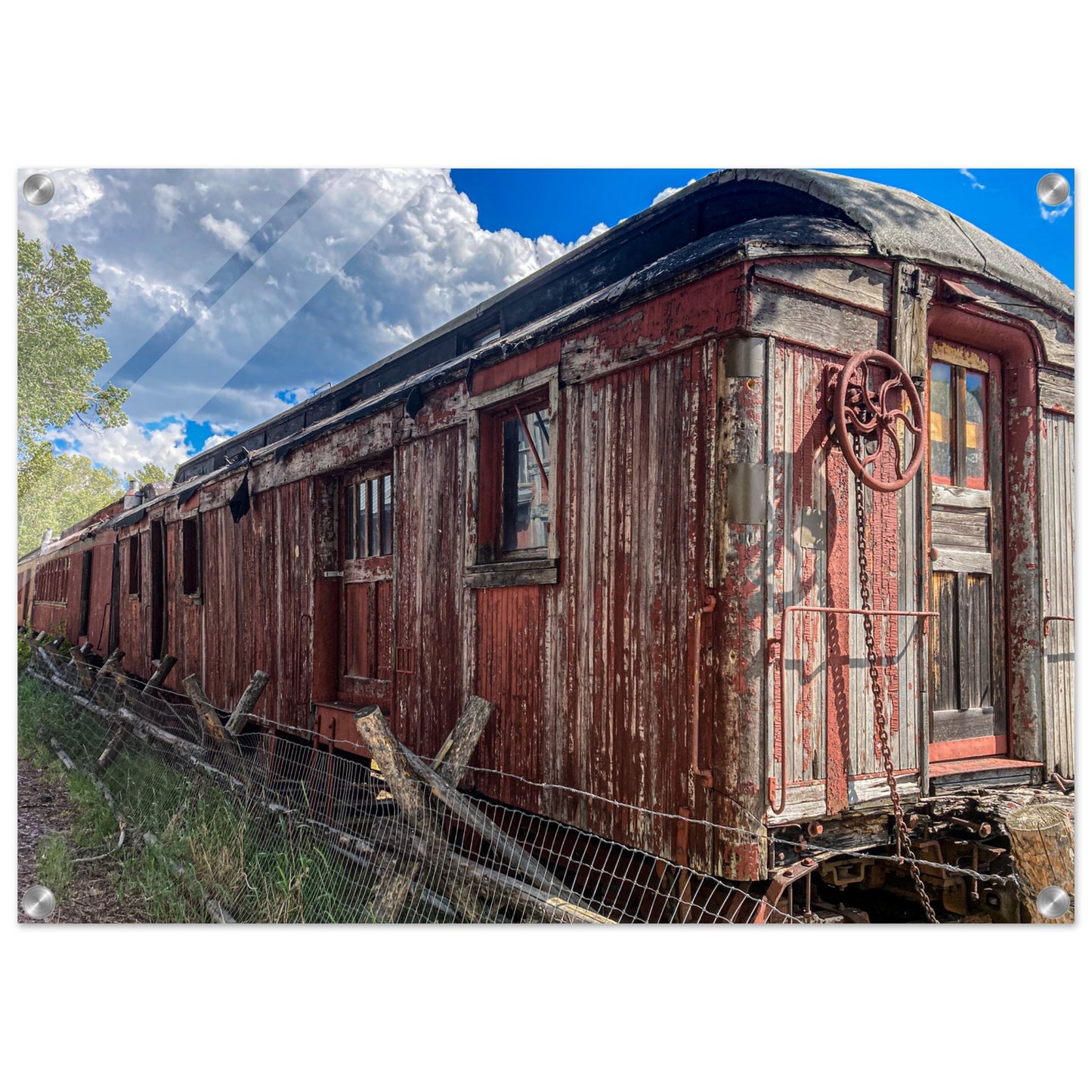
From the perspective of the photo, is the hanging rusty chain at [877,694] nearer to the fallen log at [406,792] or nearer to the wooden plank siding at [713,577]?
the wooden plank siding at [713,577]

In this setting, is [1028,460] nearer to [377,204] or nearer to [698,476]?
[698,476]

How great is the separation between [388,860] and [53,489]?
8.38ft

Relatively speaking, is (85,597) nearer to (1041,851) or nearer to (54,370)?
(54,370)

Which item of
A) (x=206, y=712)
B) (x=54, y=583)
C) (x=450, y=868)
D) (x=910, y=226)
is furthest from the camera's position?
(x=54, y=583)

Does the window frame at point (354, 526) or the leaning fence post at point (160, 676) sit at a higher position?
the window frame at point (354, 526)

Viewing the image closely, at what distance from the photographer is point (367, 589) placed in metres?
6.46

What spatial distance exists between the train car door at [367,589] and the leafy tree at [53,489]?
6.29 ft

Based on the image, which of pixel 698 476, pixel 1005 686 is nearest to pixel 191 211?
pixel 698 476

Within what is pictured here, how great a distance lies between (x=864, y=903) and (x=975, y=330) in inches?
112

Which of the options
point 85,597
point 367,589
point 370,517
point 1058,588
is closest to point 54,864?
point 367,589

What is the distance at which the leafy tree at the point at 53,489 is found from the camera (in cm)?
407

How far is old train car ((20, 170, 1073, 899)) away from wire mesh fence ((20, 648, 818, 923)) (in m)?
0.21

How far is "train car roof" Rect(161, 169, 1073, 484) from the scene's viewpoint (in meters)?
3.47

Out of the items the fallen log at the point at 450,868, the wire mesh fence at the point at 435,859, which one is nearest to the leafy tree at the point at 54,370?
the wire mesh fence at the point at 435,859
